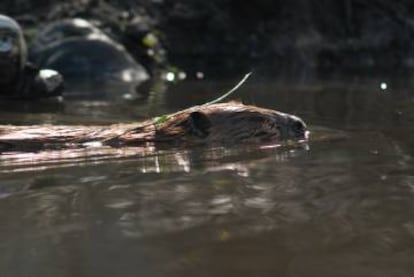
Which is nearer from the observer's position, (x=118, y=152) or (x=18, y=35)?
(x=118, y=152)

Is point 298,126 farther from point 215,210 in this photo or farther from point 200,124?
point 215,210

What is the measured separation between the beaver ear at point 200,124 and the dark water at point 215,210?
21 centimetres

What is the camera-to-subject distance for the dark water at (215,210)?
11.7 feet

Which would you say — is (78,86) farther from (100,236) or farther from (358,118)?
(100,236)

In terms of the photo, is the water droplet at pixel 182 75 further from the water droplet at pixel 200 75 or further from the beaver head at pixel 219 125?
the beaver head at pixel 219 125

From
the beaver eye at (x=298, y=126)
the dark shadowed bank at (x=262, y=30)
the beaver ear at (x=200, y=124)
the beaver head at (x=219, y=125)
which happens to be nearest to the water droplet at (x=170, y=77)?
the dark shadowed bank at (x=262, y=30)

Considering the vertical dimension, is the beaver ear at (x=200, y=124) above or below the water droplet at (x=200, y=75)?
below

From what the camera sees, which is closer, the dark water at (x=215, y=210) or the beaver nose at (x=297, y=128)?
the dark water at (x=215, y=210)

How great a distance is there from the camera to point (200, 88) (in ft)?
47.2

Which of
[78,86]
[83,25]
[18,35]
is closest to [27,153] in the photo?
[18,35]

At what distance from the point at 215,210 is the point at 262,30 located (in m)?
20.4

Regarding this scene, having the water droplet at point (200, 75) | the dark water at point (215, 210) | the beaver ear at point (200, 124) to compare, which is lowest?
the dark water at point (215, 210)

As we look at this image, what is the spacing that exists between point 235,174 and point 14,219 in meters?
1.83

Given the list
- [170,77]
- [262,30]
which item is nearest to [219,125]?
[170,77]
